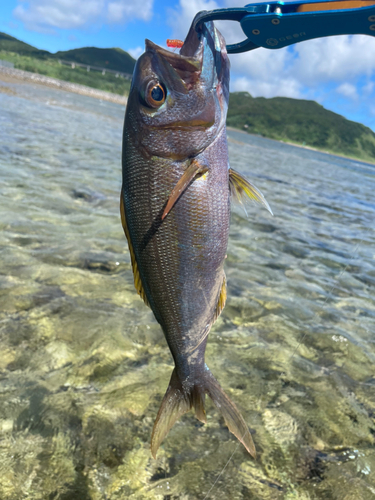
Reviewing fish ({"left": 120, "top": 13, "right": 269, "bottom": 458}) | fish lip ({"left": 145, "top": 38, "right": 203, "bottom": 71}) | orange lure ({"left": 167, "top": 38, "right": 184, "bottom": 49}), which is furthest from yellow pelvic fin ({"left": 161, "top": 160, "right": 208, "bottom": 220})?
orange lure ({"left": 167, "top": 38, "right": 184, "bottom": 49})

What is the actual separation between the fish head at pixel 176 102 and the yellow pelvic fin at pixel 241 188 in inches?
11.0

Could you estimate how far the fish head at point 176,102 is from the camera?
202 centimetres

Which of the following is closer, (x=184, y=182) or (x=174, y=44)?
(x=184, y=182)

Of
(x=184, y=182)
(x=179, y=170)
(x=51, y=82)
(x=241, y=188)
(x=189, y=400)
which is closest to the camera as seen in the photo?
(x=184, y=182)

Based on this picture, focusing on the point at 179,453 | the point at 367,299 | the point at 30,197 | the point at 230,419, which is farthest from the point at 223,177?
the point at 30,197

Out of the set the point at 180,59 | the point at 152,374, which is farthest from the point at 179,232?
the point at 152,374

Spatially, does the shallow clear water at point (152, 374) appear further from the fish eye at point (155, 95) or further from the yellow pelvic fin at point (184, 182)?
the fish eye at point (155, 95)

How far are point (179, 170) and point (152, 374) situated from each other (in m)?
2.68

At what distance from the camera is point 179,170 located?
2.03 meters

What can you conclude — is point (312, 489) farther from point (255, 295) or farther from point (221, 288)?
point (255, 295)

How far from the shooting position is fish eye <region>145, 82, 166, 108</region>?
2.03 m

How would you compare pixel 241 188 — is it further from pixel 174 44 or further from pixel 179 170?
pixel 174 44

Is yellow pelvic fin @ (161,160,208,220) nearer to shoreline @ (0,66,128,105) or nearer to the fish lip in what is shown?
the fish lip

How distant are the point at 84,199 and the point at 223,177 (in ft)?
25.8
